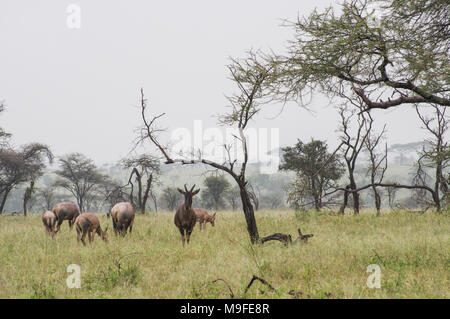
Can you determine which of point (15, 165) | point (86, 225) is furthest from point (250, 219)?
point (15, 165)

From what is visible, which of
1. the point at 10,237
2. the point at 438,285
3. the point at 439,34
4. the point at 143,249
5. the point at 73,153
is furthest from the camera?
the point at 73,153

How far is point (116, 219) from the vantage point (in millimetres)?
10367

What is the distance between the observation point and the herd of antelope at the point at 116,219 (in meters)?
8.91

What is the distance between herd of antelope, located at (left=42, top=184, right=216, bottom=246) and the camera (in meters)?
8.91

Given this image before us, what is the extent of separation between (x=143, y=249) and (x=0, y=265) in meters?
2.91

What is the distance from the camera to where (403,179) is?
Answer: 428 feet

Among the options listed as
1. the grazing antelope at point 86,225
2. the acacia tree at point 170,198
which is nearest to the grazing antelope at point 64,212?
the grazing antelope at point 86,225

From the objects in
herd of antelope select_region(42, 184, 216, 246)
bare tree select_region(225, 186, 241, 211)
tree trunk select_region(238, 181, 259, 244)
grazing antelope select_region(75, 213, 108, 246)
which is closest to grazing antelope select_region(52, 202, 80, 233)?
herd of antelope select_region(42, 184, 216, 246)

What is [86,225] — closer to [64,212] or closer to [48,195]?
[64,212]

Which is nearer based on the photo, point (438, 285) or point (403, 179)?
point (438, 285)

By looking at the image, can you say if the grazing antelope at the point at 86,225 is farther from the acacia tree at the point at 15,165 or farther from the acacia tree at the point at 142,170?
the acacia tree at the point at 15,165

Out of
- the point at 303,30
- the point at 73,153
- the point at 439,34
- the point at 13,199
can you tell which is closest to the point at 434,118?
the point at 439,34
